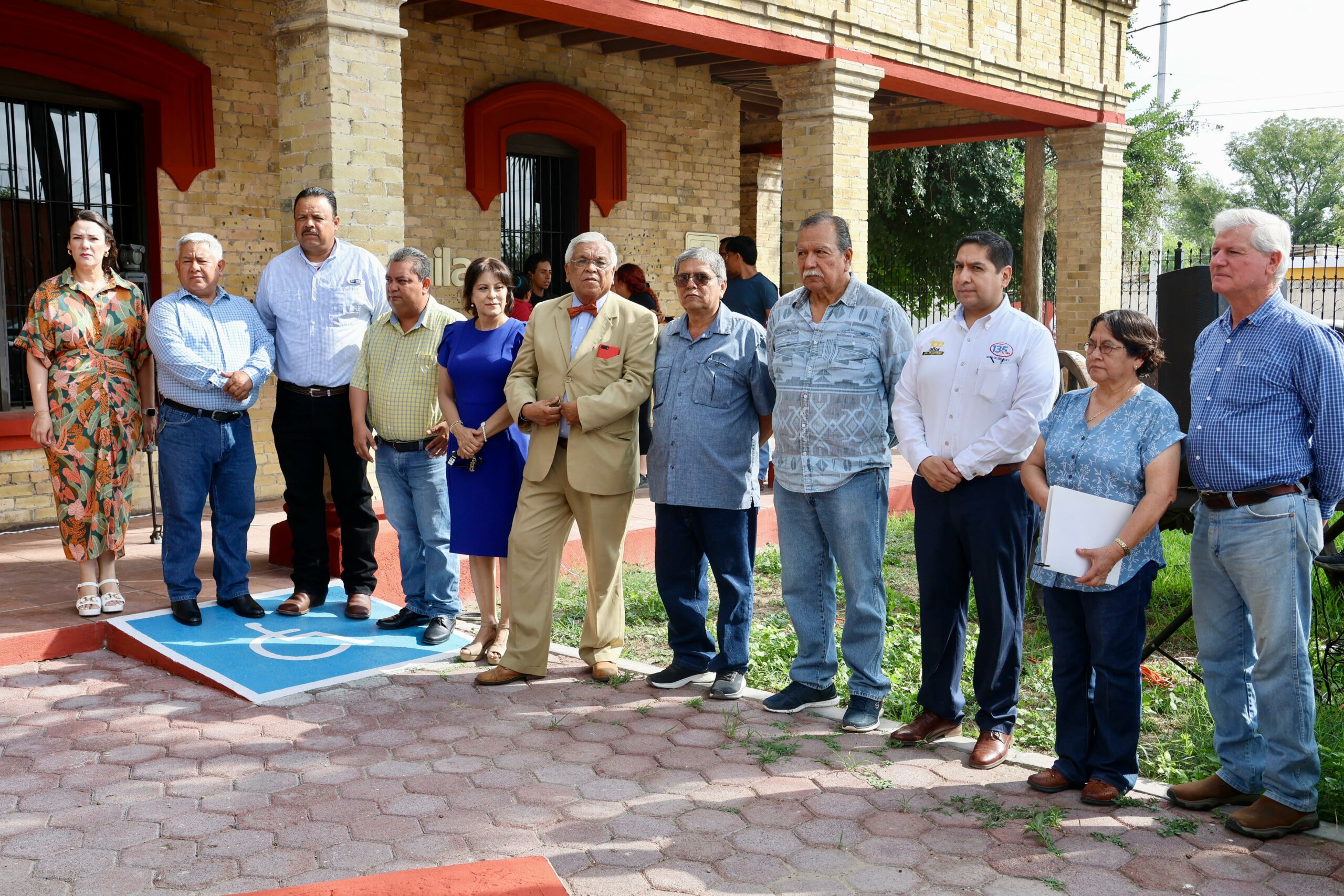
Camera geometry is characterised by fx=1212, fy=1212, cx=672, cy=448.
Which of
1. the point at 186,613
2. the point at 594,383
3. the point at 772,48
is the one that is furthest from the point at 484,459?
the point at 772,48

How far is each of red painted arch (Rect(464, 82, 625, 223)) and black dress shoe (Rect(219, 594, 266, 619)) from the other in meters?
5.76

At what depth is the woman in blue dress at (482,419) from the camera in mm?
5398

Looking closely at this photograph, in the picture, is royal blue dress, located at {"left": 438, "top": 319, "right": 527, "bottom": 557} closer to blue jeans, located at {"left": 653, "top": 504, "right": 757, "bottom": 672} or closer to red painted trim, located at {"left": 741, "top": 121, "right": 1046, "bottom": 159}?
blue jeans, located at {"left": 653, "top": 504, "right": 757, "bottom": 672}

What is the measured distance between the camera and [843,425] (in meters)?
4.60

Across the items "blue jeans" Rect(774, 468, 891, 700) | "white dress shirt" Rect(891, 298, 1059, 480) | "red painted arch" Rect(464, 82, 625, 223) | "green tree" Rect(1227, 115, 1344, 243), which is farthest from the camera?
"green tree" Rect(1227, 115, 1344, 243)

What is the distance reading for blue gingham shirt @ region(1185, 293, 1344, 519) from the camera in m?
3.57

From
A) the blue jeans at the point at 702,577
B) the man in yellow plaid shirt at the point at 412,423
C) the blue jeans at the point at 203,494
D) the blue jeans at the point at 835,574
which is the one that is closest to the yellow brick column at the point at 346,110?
the man in yellow plaid shirt at the point at 412,423

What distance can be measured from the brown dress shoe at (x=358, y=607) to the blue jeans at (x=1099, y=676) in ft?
11.4

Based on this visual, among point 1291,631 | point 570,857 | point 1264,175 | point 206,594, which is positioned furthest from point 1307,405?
point 1264,175

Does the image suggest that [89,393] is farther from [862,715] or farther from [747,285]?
[747,285]

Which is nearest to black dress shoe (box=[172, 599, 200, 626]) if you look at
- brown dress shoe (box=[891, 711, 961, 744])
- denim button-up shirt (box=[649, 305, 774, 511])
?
denim button-up shirt (box=[649, 305, 774, 511])

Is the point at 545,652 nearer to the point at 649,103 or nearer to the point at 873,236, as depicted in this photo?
the point at 649,103

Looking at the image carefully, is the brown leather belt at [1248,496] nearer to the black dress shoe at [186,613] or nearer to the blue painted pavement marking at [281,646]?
the blue painted pavement marking at [281,646]

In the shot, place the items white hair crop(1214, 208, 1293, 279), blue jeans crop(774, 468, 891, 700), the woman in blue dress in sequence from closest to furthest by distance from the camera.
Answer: white hair crop(1214, 208, 1293, 279) → blue jeans crop(774, 468, 891, 700) → the woman in blue dress
